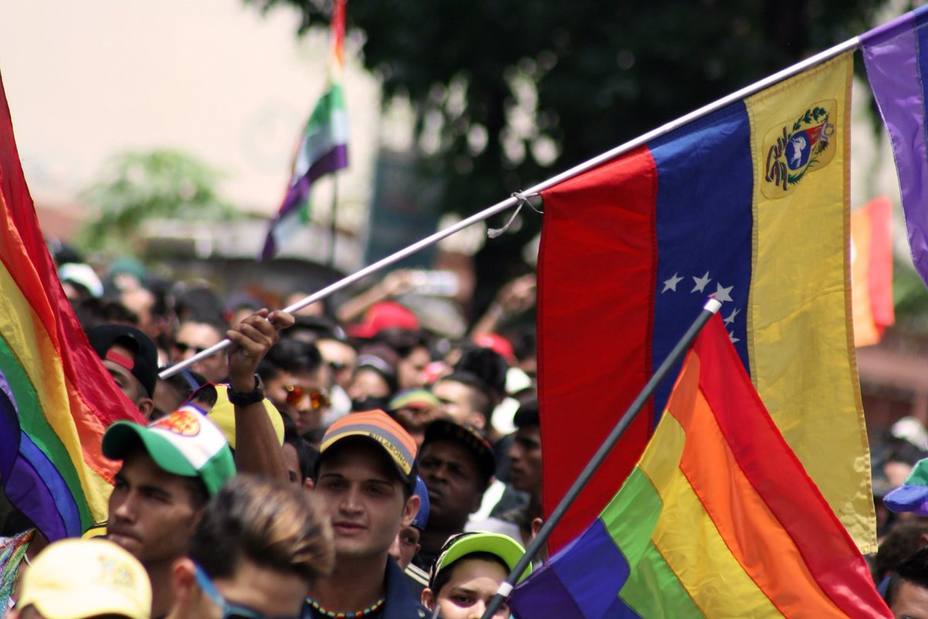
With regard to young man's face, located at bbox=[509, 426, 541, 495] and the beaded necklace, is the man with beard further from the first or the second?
the beaded necklace

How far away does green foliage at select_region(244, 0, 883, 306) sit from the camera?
18.1 meters

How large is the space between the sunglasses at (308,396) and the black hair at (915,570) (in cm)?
289

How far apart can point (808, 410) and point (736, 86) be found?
12796 mm

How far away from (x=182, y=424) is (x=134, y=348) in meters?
2.26

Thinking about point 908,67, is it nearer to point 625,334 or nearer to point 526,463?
point 625,334

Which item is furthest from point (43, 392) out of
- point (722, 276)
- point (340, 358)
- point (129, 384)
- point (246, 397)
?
point (340, 358)

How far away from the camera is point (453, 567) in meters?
5.22

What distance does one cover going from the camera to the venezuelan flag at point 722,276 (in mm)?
5480

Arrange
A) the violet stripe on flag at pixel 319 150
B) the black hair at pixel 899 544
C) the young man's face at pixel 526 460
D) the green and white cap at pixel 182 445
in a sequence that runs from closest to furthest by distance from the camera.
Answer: the green and white cap at pixel 182 445
the black hair at pixel 899 544
the young man's face at pixel 526 460
the violet stripe on flag at pixel 319 150

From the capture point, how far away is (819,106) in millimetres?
5789

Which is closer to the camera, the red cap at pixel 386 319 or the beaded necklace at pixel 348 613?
the beaded necklace at pixel 348 613

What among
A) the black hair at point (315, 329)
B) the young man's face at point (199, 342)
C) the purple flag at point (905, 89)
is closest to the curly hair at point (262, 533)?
the purple flag at point (905, 89)

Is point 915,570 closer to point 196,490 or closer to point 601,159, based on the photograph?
point 601,159

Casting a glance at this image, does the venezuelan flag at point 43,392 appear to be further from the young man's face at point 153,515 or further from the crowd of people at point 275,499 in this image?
the young man's face at point 153,515
